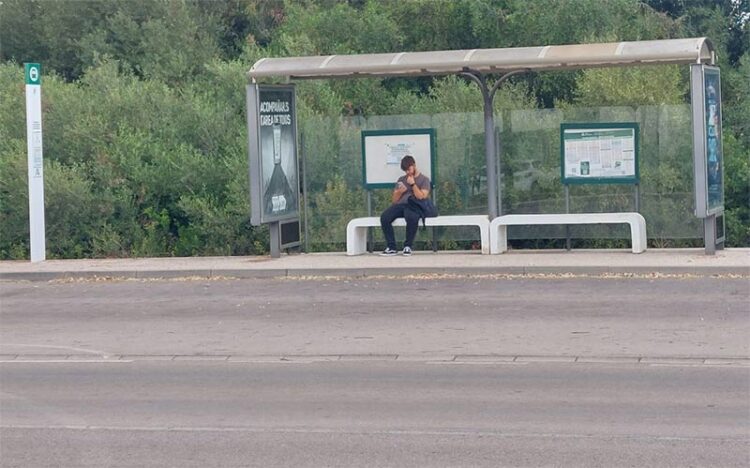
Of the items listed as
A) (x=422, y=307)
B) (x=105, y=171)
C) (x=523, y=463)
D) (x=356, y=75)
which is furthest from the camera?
(x=105, y=171)

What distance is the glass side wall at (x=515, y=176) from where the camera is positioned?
18.6 metres

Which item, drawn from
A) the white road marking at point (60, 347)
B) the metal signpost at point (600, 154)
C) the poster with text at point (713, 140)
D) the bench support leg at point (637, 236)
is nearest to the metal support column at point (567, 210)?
the metal signpost at point (600, 154)

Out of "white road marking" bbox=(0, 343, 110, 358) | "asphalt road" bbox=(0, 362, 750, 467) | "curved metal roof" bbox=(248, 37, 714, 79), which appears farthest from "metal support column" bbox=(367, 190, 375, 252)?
"asphalt road" bbox=(0, 362, 750, 467)

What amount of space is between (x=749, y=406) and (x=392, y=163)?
36.0 feet

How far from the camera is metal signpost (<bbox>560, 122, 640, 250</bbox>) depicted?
18094mm

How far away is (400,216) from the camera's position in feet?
60.1

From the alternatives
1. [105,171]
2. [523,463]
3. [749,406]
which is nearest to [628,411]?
[749,406]

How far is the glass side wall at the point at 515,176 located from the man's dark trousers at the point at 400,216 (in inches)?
40.6

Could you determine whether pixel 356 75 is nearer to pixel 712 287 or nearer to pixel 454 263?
pixel 454 263

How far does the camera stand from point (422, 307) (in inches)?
542

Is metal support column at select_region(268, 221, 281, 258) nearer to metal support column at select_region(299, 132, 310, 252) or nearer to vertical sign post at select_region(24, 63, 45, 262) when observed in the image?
metal support column at select_region(299, 132, 310, 252)

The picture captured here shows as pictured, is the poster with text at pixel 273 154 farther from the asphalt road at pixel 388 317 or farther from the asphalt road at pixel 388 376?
the asphalt road at pixel 388 376

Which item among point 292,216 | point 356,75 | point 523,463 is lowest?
point 523,463

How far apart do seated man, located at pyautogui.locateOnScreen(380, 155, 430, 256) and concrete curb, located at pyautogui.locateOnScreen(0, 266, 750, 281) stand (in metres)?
1.52
